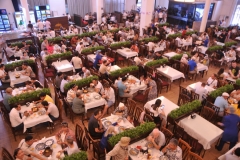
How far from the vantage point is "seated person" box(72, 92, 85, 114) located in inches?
256

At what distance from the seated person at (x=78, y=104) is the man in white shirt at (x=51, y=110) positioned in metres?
0.58

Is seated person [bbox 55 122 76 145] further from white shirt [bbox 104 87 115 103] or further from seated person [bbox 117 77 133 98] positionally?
seated person [bbox 117 77 133 98]

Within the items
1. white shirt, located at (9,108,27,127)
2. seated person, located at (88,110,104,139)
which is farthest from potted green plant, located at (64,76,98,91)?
seated person, located at (88,110,104,139)

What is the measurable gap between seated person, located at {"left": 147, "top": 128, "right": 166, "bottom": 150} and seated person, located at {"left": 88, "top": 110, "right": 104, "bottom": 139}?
1.39m

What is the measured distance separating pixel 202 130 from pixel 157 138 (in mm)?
1490

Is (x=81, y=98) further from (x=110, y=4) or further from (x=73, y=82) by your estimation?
(x=110, y=4)

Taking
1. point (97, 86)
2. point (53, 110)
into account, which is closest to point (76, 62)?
point (97, 86)

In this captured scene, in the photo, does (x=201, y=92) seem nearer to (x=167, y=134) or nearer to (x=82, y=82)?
(x=167, y=134)

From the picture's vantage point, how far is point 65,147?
16.5 feet

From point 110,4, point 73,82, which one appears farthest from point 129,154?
point 110,4

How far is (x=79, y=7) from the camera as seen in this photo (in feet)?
66.3

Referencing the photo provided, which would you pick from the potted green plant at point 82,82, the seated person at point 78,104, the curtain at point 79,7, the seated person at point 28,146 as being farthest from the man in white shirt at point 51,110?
the curtain at point 79,7

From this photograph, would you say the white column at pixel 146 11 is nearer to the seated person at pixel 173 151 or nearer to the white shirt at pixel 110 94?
the white shirt at pixel 110 94

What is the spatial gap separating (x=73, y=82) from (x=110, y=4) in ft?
54.6
